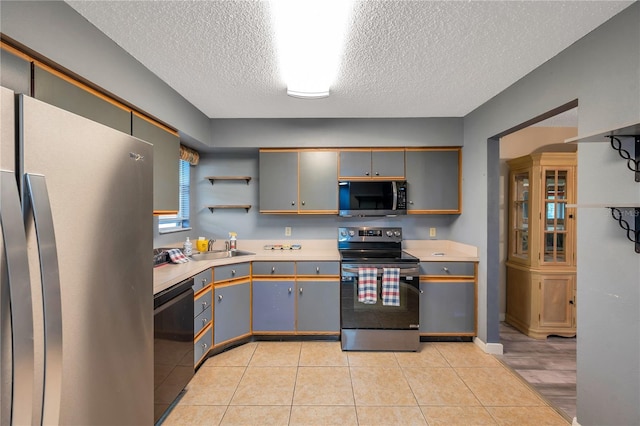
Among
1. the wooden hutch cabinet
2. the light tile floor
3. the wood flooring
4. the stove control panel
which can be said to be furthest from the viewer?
the stove control panel

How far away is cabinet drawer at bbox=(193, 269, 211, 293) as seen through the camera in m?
2.27

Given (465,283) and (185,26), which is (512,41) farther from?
(465,283)

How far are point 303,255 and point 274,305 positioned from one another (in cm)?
59

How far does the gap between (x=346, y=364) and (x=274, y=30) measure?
258 centimetres

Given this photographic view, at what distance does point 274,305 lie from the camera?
2924mm

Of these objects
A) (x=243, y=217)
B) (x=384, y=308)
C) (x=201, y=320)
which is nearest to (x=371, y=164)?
(x=384, y=308)

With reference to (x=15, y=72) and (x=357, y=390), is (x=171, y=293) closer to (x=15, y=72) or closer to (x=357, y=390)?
(x=15, y=72)

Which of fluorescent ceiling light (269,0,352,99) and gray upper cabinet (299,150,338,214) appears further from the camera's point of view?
gray upper cabinet (299,150,338,214)

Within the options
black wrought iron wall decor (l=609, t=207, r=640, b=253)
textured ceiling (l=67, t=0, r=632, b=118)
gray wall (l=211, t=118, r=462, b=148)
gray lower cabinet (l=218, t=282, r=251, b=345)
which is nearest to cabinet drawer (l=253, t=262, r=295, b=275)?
gray lower cabinet (l=218, t=282, r=251, b=345)

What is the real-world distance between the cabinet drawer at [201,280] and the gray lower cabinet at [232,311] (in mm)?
189

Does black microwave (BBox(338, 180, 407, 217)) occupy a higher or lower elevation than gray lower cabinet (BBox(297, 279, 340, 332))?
higher

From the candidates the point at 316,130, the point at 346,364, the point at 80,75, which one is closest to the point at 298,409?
the point at 346,364

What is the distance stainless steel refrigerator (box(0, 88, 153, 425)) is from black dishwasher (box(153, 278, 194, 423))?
56 centimetres

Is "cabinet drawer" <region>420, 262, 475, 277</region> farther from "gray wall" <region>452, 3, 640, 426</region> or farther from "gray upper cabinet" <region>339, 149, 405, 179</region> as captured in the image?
"gray wall" <region>452, 3, 640, 426</region>
